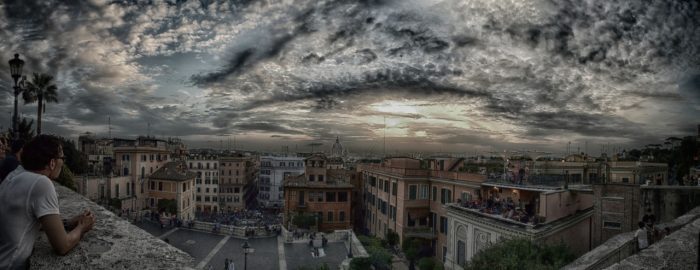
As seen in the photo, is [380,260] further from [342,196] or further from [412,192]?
[342,196]

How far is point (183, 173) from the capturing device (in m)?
56.8

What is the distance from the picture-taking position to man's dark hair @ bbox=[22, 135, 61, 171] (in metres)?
2.76

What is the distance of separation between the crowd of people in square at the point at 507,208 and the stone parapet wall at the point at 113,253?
791 inches

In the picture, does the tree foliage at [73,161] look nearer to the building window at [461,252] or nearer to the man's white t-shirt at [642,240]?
the building window at [461,252]

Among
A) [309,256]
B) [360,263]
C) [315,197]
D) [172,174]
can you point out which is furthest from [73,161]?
[360,263]

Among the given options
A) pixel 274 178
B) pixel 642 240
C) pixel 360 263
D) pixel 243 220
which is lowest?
pixel 243 220

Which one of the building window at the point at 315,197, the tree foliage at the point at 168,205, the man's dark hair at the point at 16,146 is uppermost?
the man's dark hair at the point at 16,146

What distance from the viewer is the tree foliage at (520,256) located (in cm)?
1552

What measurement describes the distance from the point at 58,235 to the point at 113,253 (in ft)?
1.64

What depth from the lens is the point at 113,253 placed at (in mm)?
3047

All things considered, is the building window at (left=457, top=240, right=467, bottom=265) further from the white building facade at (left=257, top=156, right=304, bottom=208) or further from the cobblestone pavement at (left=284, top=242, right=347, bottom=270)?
the white building facade at (left=257, top=156, right=304, bottom=208)

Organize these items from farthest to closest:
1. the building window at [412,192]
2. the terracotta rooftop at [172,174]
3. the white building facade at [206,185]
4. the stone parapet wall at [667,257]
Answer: the white building facade at [206,185] < the terracotta rooftop at [172,174] < the building window at [412,192] < the stone parapet wall at [667,257]

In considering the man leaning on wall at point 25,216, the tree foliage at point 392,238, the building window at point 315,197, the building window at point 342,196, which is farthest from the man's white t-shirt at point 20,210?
the building window at point 342,196

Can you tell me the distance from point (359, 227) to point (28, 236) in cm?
5190
